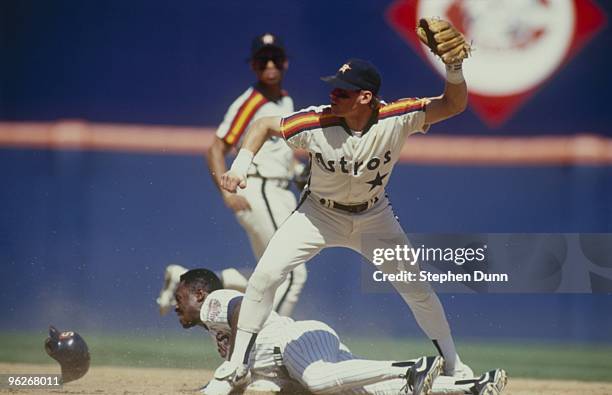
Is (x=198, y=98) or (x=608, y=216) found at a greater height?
(x=198, y=98)

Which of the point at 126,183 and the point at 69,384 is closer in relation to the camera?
the point at 69,384

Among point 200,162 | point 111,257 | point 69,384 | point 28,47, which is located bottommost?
point 69,384

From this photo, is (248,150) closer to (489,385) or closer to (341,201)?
(341,201)

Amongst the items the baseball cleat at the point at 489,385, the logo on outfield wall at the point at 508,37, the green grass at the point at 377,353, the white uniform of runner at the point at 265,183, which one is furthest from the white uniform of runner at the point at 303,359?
the logo on outfield wall at the point at 508,37

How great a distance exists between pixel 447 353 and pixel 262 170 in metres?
1.61

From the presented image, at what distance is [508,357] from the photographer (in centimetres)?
599

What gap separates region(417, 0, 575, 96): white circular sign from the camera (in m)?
5.81

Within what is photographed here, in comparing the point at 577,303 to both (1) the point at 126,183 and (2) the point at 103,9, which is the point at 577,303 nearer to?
(1) the point at 126,183

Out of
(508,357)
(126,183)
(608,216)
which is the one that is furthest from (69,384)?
(608,216)

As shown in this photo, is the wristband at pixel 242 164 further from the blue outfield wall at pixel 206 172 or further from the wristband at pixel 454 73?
the blue outfield wall at pixel 206 172

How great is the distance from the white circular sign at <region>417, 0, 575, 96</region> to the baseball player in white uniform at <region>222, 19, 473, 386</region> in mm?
1584

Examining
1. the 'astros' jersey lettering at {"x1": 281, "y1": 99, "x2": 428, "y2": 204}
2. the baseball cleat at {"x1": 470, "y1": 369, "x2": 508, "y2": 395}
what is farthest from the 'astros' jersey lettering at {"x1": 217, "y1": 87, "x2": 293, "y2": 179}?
the baseball cleat at {"x1": 470, "y1": 369, "x2": 508, "y2": 395}

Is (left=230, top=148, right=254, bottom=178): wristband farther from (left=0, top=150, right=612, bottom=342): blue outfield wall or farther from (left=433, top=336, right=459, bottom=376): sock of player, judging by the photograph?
(left=0, top=150, right=612, bottom=342): blue outfield wall

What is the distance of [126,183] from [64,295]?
2.21 ft
